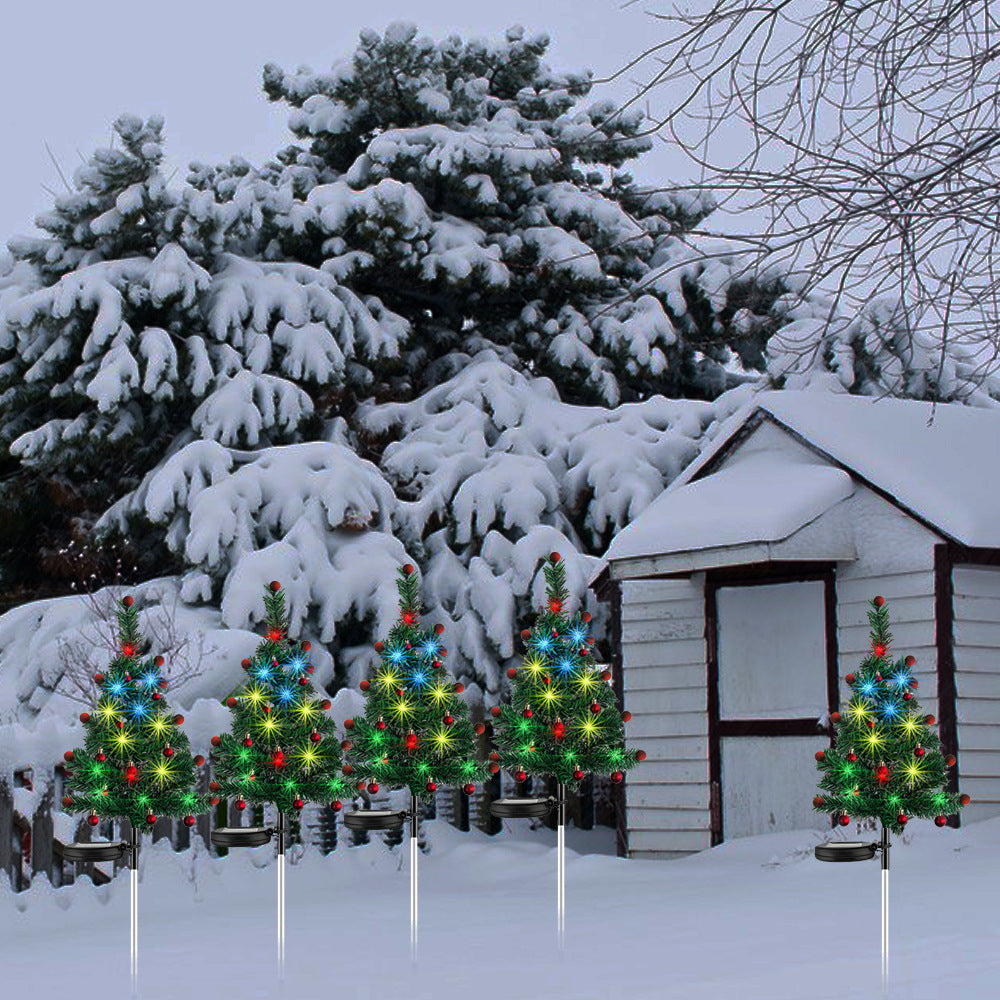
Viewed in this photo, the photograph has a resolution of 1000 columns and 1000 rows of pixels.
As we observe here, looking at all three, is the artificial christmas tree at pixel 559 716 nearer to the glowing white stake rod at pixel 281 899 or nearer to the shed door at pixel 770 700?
the glowing white stake rod at pixel 281 899

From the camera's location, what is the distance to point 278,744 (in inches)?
369

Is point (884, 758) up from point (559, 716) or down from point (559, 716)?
down

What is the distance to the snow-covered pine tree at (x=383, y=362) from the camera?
16875mm

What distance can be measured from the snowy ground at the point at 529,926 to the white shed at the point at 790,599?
714 mm

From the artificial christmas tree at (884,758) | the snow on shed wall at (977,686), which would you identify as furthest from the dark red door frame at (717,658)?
the artificial christmas tree at (884,758)

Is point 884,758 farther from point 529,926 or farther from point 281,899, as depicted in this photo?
point 281,899

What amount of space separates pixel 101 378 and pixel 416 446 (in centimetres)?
348

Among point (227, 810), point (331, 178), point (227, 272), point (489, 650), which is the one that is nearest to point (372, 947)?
point (227, 810)

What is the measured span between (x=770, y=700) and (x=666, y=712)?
3.64ft

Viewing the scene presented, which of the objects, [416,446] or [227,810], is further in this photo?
[416,446]

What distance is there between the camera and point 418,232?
73.1ft

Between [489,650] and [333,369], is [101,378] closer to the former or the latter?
[333,369]

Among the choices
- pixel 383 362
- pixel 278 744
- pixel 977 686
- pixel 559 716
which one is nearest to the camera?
pixel 278 744

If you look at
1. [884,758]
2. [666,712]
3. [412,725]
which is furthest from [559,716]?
[666,712]
